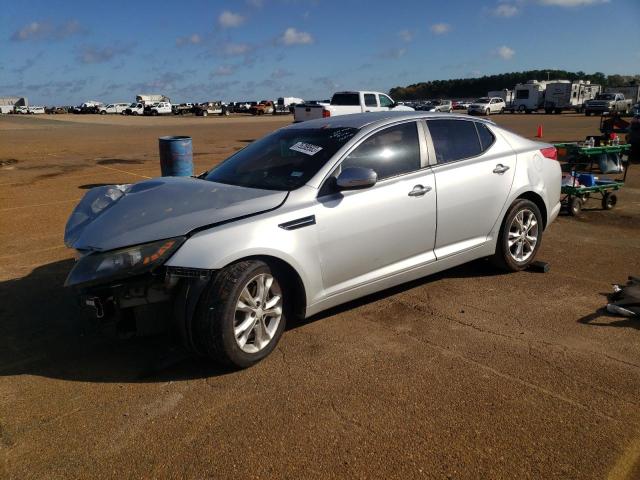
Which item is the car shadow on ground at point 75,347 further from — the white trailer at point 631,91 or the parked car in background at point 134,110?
the parked car in background at point 134,110

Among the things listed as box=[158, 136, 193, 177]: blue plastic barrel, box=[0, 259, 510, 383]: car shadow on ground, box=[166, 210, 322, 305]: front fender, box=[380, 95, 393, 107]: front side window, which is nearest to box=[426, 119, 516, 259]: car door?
box=[0, 259, 510, 383]: car shadow on ground

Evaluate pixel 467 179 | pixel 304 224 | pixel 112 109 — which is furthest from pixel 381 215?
pixel 112 109

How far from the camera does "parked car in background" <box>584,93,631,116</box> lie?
4666 centimetres

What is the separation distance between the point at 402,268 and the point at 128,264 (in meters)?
2.13

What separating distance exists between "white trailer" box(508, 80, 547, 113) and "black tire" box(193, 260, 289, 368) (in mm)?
62343

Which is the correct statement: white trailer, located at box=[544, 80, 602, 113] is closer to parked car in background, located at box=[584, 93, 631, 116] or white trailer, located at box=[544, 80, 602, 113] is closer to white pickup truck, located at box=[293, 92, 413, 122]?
parked car in background, located at box=[584, 93, 631, 116]

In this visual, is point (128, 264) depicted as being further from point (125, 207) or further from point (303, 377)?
→ point (303, 377)

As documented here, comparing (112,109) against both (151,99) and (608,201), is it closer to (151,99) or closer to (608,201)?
(151,99)

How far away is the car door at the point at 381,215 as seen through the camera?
12.8 ft

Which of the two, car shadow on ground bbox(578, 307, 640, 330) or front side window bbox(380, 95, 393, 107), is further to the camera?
front side window bbox(380, 95, 393, 107)

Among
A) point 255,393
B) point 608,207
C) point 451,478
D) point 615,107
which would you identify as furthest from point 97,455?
point 615,107

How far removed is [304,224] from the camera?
3736 millimetres

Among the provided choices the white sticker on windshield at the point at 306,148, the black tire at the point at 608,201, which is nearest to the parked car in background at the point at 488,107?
the black tire at the point at 608,201

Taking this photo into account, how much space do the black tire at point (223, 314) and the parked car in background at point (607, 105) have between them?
49928 mm
